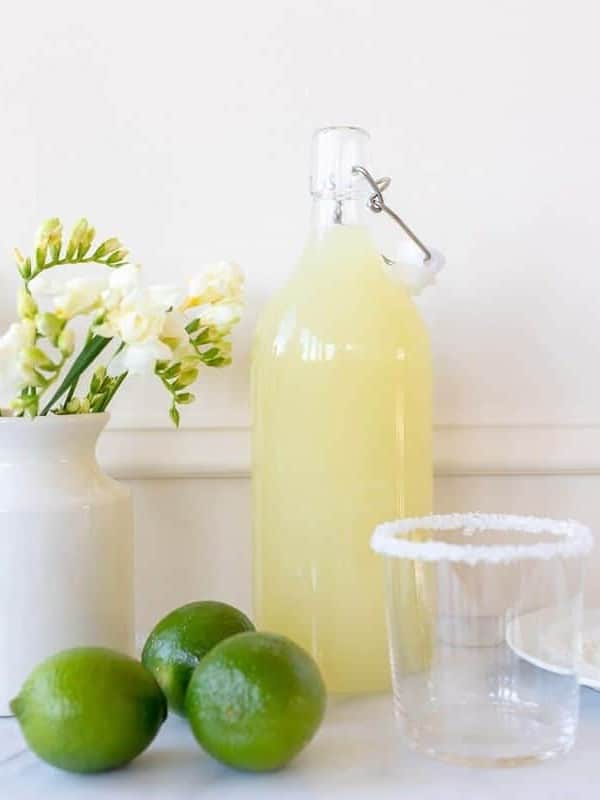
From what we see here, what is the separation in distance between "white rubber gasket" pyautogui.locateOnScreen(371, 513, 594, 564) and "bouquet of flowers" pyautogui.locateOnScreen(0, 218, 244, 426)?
20 cm

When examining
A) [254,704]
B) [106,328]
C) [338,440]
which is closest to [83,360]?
[106,328]

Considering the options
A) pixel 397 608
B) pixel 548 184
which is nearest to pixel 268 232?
pixel 548 184

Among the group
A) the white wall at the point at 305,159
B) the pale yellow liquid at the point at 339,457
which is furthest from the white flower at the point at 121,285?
the white wall at the point at 305,159

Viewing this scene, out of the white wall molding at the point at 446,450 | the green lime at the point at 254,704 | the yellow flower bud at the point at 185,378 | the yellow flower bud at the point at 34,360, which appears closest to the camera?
the green lime at the point at 254,704

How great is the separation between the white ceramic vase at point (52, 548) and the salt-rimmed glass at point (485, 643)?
213 millimetres

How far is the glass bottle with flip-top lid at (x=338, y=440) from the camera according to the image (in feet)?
2.34

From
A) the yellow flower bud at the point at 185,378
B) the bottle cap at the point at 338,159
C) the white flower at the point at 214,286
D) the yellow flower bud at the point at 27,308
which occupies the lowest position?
the yellow flower bud at the point at 185,378

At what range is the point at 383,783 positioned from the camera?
537 mm

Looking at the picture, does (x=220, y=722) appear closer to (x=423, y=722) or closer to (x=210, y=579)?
(x=423, y=722)

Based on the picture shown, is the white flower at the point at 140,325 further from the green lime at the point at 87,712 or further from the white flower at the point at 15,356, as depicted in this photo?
the green lime at the point at 87,712

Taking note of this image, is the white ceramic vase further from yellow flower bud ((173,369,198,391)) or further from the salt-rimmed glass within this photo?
the salt-rimmed glass

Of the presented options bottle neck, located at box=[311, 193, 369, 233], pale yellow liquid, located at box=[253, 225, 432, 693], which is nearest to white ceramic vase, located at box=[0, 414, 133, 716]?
pale yellow liquid, located at box=[253, 225, 432, 693]

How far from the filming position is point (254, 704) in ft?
1.72

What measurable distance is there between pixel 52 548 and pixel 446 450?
36 centimetres
